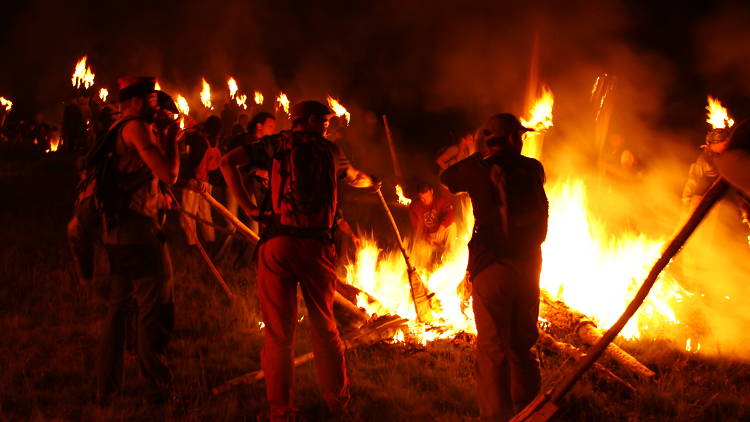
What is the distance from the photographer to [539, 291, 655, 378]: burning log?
4641 millimetres

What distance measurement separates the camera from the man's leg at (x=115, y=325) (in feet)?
12.3

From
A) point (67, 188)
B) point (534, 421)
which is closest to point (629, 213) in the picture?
point (534, 421)

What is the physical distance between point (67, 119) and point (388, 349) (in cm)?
1655

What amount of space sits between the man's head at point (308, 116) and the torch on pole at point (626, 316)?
2173 mm

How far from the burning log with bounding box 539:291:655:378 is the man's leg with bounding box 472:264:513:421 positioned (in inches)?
65.3

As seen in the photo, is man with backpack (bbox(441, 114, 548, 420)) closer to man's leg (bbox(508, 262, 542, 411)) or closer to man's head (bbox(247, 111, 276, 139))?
man's leg (bbox(508, 262, 542, 411))

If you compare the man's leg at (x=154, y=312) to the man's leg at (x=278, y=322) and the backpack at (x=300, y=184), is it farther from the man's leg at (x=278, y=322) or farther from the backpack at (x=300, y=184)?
the backpack at (x=300, y=184)

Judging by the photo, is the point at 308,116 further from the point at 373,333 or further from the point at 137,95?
the point at 373,333

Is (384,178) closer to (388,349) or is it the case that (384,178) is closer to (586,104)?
(586,104)

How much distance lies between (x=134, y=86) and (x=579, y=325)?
4.26 m

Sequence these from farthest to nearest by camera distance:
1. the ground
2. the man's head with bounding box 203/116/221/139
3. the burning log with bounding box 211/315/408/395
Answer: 1. the man's head with bounding box 203/116/221/139
2. the burning log with bounding box 211/315/408/395
3. the ground

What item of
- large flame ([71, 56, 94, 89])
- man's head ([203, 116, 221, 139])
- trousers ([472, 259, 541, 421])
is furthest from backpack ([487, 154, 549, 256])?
large flame ([71, 56, 94, 89])

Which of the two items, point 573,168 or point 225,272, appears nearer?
point 225,272

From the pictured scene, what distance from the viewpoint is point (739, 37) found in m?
12.6
